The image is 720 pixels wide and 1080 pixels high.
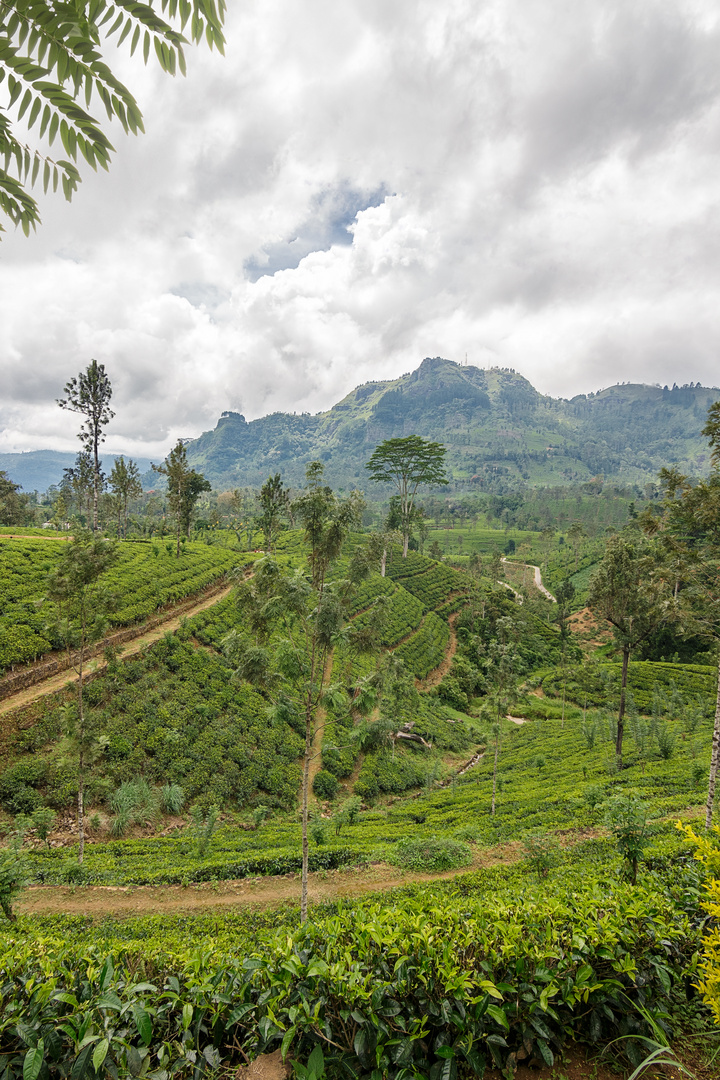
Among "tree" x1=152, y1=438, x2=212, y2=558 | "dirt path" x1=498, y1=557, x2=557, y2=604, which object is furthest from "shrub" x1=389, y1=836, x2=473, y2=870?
"dirt path" x1=498, y1=557, x2=557, y2=604

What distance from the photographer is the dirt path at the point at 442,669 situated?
33438mm

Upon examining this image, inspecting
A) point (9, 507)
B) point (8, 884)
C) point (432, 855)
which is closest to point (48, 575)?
point (8, 884)

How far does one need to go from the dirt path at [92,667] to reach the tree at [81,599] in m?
2.46

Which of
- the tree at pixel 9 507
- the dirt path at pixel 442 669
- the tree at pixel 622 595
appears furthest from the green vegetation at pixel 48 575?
the tree at pixel 9 507

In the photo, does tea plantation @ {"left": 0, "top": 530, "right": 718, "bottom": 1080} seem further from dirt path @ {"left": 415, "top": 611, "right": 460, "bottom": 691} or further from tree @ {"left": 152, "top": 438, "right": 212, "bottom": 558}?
tree @ {"left": 152, "top": 438, "right": 212, "bottom": 558}

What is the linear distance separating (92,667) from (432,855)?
15062 mm

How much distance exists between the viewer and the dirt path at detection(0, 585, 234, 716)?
1465cm

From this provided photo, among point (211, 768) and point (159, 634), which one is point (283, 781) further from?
point (159, 634)

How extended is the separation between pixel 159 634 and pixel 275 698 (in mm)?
16711

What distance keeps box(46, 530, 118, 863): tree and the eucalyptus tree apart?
18.4 feet

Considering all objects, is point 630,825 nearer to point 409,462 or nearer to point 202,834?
point 202,834

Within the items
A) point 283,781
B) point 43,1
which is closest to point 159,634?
point 283,781

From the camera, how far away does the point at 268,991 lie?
105 inches

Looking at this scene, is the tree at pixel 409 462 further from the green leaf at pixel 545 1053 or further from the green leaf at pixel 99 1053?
the green leaf at pixel 99 1053
